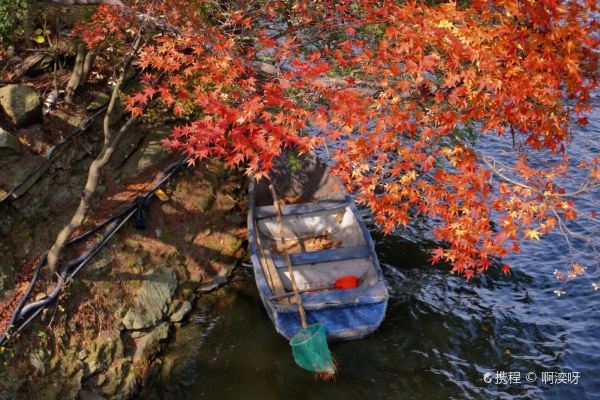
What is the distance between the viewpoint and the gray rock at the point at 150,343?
30.4 ft

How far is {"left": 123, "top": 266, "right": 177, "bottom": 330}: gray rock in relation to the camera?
31.5 ft

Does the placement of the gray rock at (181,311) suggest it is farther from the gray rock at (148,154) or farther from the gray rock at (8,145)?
the gray rock at (8,145)

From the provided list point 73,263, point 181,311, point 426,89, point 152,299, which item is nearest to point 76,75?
point 73,263

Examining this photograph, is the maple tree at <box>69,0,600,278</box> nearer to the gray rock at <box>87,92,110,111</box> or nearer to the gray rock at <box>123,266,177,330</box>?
the gray rock at <box>87,92,110,111</box>

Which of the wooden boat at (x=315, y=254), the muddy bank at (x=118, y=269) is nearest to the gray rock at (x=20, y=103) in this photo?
the muddy bank at (x=118, y=269)

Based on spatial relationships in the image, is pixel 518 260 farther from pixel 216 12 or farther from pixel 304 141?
pixel 216 12

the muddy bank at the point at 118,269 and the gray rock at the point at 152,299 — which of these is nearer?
the muddy bank at the point at 118,269

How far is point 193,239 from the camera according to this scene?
11641 millimetres

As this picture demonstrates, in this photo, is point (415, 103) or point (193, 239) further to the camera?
point (193, 239)

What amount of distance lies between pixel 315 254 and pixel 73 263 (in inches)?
182

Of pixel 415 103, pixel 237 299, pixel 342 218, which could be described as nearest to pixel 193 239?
pixel 237 299

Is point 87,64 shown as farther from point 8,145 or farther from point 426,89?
point 426,89

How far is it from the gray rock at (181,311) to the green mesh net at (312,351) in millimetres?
2817

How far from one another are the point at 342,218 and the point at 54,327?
6344 millimetres
